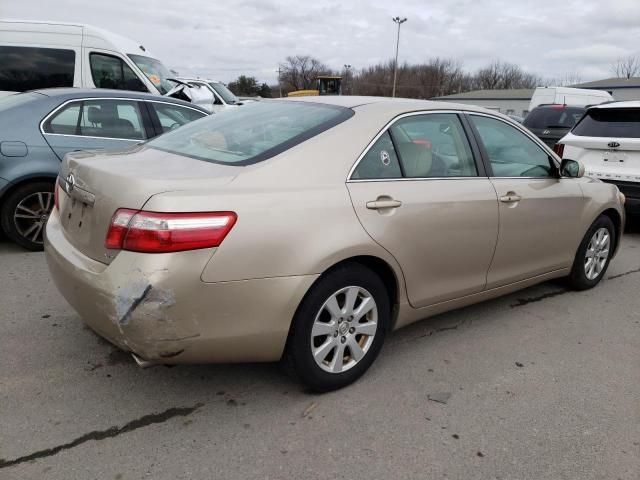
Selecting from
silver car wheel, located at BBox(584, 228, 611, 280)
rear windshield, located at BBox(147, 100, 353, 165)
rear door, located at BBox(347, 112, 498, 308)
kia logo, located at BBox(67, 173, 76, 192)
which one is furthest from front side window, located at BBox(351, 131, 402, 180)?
silver car wheel, located at BBox(584, 228, 611, 280)

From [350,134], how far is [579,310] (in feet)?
8.60

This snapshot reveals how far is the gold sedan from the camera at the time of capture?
2254mm

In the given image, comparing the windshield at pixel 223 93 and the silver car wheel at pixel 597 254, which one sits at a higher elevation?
the windshield at pixel 223 93

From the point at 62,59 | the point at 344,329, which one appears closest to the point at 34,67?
the point at 62,59

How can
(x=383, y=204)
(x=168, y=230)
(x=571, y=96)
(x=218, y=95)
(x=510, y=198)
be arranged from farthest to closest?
(x=571, y=96), (x=218, y=95), (x=510, y=198), (x=383, y=204), (x=168, y=230)

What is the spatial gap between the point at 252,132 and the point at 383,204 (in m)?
0.86

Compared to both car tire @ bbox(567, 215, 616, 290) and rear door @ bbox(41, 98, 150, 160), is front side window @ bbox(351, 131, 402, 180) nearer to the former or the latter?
car tire @ bbox(567, 215, 616, 290)

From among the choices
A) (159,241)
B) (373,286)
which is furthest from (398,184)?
(159,241)

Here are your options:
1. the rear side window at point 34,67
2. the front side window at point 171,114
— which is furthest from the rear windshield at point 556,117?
the rear side window at point 34,67

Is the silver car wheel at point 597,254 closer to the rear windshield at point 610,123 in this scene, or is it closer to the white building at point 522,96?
the rear windshield at point 610,123

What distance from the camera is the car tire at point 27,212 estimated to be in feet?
15.4

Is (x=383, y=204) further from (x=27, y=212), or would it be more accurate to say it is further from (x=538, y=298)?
(x=27, y=212)

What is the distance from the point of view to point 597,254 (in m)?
4.64

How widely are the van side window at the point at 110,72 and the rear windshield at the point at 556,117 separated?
786 centimetres
